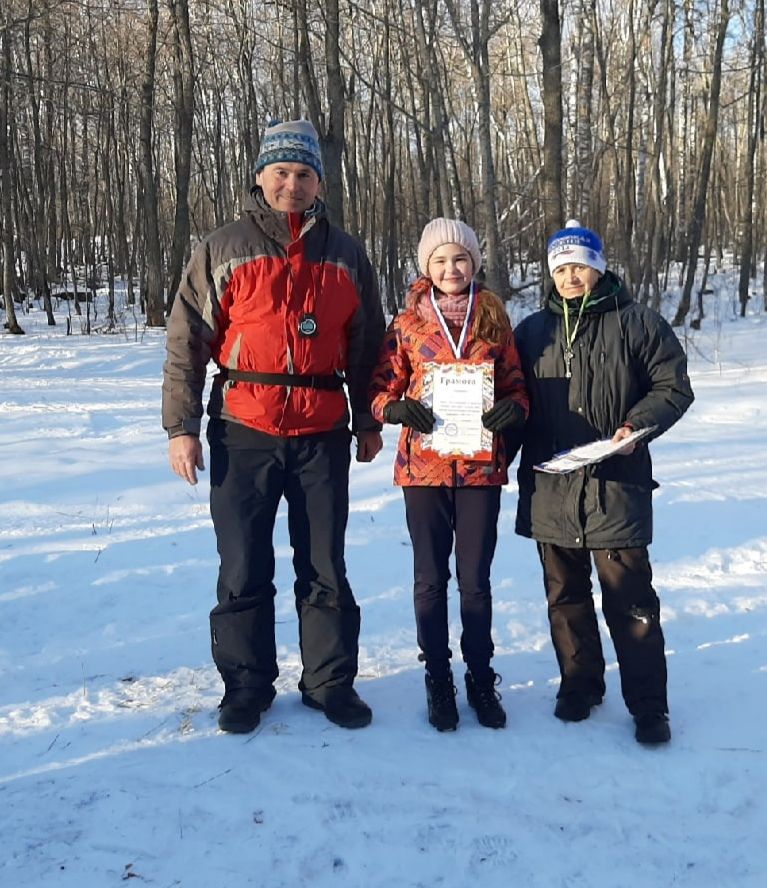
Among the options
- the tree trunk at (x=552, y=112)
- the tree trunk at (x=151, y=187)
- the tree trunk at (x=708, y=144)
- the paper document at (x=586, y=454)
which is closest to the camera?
the paper document at (x=586, y=454)

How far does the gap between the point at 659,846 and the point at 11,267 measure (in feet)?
58.4

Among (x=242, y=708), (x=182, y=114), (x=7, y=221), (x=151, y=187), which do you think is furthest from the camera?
(x=151, y=187)

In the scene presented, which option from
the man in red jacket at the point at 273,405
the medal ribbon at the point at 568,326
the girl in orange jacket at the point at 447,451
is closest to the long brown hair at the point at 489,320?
the girl in orange jacket at the point at 447,451

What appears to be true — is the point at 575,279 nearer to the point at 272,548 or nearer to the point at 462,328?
the point at 462,328

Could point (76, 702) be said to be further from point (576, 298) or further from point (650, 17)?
point (650, 17)

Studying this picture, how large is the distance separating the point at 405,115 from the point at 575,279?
12.2 m

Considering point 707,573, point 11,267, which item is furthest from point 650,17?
point 707,573

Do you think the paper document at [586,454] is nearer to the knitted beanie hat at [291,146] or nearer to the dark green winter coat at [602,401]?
the dark green winter coat at [602,401]

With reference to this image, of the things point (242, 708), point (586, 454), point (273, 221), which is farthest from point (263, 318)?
point (242, 708)

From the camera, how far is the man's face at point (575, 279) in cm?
293

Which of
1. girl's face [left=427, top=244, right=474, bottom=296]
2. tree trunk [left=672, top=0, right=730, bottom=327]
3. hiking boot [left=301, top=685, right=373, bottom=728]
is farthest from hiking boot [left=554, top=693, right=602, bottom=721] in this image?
tree trunk [left=672, top=0, right=730, bottom=327]

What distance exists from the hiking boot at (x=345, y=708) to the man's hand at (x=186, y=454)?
0.99 metres

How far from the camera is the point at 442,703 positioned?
3029 mm

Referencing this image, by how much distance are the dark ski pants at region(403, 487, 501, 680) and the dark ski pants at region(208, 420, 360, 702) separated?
0.97 feet
